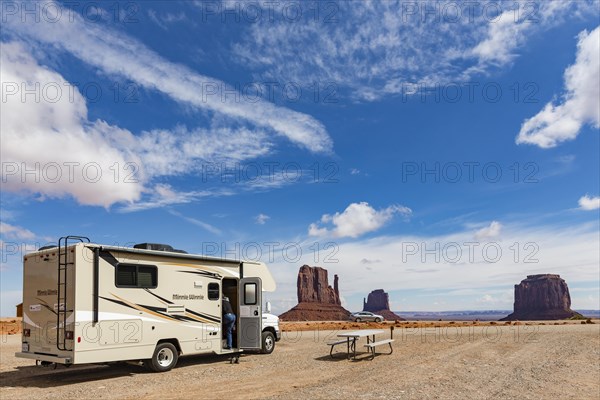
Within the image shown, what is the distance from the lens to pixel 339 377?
1232cm

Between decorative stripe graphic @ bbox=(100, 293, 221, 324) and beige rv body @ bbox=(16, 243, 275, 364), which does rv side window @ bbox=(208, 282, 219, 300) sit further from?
decorative stripe graphic @ bbox=(100, 293, 221, 324)

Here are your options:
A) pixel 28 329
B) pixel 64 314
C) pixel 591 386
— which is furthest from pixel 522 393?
pixel 28 329

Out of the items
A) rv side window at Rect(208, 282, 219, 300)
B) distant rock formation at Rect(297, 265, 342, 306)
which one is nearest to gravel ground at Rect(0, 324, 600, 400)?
rv side window at Rect(208, 282, 219, 300)

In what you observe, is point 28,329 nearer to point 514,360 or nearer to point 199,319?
point 199,319

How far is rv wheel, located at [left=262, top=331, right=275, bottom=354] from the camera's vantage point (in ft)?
54.7

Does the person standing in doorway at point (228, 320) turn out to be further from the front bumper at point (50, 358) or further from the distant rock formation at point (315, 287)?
the distant rock formation at point (315, 287)

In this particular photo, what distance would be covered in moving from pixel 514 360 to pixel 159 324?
1062 centimetres

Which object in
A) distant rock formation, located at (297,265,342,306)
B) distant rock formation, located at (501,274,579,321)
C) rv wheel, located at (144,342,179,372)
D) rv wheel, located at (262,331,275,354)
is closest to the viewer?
rv wheel, located at (144,342,179,372)

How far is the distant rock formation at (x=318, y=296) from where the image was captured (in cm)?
13625

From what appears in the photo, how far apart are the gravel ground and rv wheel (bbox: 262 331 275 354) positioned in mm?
443

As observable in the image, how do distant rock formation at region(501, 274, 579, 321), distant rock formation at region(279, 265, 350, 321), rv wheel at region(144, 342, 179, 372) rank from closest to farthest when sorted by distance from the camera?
rv wheel at region(144, 342, 179, 372) < distant rock formation at region(279, 265, 350, 321) < distant rock formation at region(501, 274, 579, 321)

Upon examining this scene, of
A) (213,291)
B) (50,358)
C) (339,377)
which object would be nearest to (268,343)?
(213,291)

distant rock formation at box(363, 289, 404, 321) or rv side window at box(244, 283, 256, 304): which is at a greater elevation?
rv side window at box(244, 283, 256, 304)

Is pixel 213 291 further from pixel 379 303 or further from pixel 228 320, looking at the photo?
pixel 379 303
